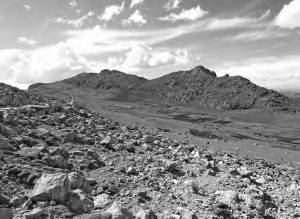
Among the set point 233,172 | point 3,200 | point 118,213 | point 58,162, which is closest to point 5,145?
point 58,162

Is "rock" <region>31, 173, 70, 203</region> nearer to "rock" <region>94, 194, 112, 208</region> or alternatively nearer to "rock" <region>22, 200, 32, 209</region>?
"rock" <region>22, 200, 32, 209</region>

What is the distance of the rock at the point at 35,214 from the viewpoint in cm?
722

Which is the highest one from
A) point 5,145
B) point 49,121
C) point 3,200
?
point 49,121

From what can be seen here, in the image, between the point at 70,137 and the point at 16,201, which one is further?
the point at 70,137

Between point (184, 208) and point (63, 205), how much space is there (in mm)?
4074

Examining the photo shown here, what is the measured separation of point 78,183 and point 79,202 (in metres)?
1.25

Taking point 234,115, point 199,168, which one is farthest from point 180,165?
point 234,115

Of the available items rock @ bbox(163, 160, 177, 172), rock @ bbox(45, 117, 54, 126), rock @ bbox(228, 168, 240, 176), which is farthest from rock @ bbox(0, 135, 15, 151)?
rock @ bbox(228, 168, 240, 176)

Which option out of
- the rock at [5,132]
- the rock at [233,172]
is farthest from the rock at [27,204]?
the rock at [233,172]

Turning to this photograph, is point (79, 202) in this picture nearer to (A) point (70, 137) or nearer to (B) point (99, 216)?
(B) point (99, 216)

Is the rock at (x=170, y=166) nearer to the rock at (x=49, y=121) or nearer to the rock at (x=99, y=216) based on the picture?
the rock at (x=99, y=216)

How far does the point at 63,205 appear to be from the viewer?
26.3 feet

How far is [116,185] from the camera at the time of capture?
36.1ft

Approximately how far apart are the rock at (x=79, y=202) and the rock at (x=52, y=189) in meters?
0.23
